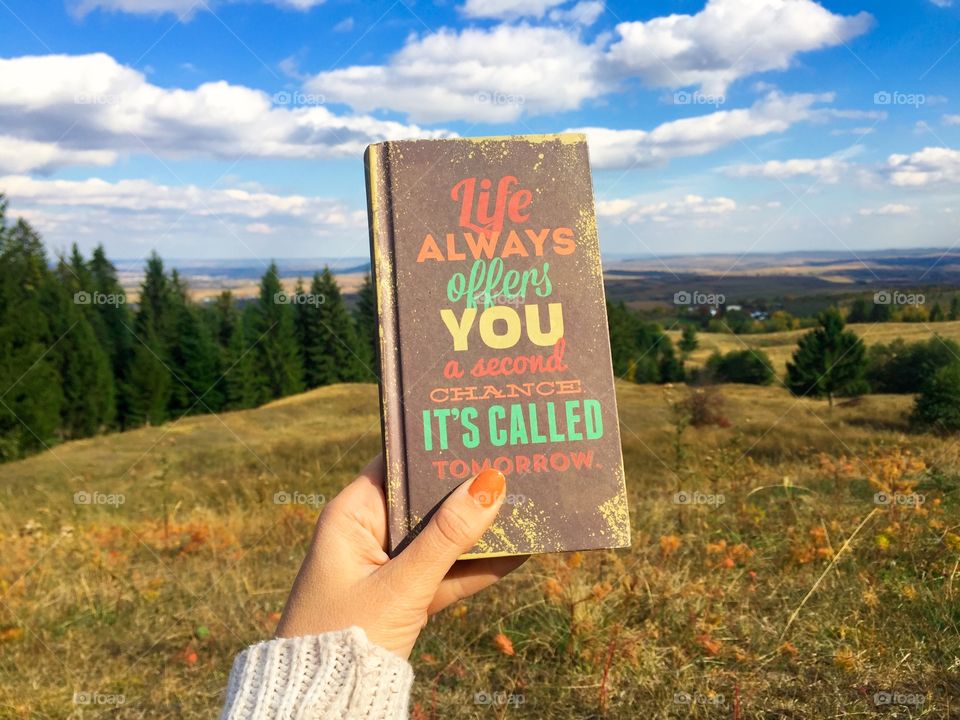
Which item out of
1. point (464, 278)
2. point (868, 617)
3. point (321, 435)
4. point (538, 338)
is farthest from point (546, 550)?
point (321, 435)

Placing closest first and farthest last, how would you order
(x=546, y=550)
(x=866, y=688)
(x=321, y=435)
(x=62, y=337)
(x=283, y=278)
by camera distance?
(x=546, y=550)
(x=866, y=688)
(x=321, y=435)
(x=62, y=337)
(x=283, y=278)

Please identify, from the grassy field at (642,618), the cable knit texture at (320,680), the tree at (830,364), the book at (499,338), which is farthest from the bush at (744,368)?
the cable knit texture at (320,680)

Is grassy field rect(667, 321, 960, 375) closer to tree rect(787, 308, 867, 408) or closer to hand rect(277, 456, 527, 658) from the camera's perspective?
tree rect(787, 308, 867, 408)

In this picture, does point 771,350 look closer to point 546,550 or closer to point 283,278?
point 546,550

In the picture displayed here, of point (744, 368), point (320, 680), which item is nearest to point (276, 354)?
point (744, 368)

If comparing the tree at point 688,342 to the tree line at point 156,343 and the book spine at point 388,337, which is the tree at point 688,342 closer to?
the tree line at point 156,343

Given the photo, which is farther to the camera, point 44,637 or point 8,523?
point 8,523

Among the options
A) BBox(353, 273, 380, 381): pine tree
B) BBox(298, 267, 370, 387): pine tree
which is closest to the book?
BBox(353, 273, 380, 381): pine tree
